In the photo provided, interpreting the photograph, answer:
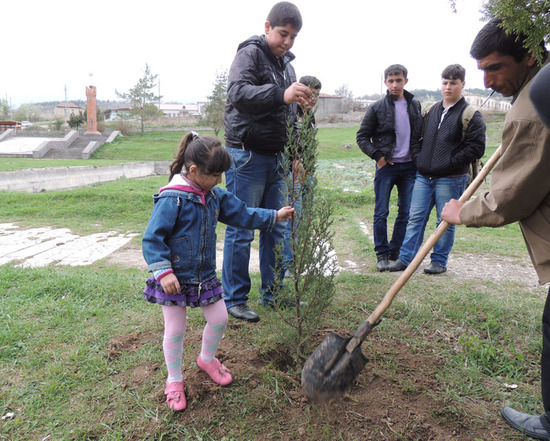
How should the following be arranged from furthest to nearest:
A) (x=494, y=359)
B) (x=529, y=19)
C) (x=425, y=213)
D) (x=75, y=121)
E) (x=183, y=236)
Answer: (x=75, y=121) < (x=425, y=213) < (x=494, y=359) < (x=183, y=236) < (x=529, y=19)

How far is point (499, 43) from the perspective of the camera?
2303mm

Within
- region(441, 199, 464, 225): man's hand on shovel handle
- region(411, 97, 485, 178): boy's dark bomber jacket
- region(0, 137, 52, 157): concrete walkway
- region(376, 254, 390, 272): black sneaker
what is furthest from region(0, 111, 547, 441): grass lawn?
region(0, 137, 52, 157): concrete walkway

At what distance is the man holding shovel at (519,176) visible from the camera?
6.49 ft

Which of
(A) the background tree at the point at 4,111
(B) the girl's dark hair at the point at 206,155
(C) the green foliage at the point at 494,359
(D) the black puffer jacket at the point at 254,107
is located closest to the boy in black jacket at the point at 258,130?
(D) the black puffer jacket at the point at 254,107

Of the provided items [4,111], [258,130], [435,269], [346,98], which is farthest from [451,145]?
[4,111]

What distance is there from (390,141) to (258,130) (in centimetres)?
244

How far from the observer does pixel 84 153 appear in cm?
3009

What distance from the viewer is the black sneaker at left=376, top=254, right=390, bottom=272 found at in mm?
5273

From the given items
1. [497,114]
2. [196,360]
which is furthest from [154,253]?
[497,114]

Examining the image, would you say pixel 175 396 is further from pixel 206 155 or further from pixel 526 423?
pixel 526 423

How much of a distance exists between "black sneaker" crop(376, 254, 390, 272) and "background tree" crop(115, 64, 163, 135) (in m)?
43.4

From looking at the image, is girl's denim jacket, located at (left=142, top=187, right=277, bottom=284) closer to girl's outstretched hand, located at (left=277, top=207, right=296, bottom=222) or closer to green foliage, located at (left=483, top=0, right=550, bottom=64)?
girl's outstretched hand, located at (left=277, top=207, right=296, bottom=222)

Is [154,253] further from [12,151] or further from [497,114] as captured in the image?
[497,114]

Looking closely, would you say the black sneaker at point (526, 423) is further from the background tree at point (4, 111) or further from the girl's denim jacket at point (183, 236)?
the background tree at point (4, 111)
